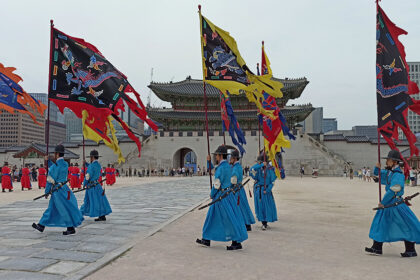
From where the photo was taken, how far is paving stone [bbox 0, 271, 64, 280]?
11.2ft

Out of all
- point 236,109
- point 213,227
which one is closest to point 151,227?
point 213,227

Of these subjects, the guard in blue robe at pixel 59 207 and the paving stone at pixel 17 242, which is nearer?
the paving stone at pixel 17 242

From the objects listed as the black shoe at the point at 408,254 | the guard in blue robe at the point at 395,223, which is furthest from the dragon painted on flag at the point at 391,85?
the black shoe at the point at 408,254

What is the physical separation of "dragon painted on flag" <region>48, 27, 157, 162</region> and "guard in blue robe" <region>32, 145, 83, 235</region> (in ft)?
3.86

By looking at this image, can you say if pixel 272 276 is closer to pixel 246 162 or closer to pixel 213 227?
pixel 213 227

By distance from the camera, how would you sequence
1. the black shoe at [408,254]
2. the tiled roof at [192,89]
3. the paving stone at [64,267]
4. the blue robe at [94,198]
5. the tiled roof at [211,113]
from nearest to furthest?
the paving stone at [64,267]
the black shoe at [408,254]
the blue robe at [94,198]
the tiled roof at [211,113]
the tiled roof at [192,89]

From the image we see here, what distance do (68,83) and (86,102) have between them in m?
0.50

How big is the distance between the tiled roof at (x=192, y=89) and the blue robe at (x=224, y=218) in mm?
32513

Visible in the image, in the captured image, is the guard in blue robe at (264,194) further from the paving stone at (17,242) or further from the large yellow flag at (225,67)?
the paving stone at (17,242)

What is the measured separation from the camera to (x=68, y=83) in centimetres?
649

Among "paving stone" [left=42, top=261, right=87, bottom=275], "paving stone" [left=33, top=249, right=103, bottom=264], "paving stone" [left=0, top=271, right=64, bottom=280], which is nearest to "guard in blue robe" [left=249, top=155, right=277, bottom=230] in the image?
"paving stone" [left=33, top=249, right=103, bottom=264]

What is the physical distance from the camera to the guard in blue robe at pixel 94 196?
23.3ft

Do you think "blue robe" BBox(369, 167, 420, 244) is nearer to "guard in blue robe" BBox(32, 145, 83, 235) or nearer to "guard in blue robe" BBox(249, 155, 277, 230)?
"guard in blue robe" BBox(249, 155, 277, 230)

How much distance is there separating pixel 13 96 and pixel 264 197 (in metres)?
6.32
